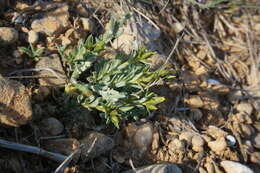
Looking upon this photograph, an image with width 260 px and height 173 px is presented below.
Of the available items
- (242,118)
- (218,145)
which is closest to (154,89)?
(218,145)

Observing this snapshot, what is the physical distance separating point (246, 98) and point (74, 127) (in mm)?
1892

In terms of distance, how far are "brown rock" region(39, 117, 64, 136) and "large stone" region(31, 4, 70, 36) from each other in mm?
816

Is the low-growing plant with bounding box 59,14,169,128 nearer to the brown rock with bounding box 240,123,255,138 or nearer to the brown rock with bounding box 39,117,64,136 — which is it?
the brown rock with bounding box 39,117,64,136

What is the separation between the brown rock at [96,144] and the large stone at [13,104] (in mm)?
422

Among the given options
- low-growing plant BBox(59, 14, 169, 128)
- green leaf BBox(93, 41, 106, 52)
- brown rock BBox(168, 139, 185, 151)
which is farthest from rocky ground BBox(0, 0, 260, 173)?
green leaf BBox(93, 41, 106, 52)

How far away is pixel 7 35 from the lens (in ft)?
8.10

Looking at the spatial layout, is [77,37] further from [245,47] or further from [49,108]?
[245,47]

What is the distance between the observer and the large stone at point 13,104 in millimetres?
1964

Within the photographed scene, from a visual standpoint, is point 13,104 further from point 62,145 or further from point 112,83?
point 112,83

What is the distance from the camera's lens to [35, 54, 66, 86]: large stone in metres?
2.44

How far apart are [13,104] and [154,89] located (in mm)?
1205

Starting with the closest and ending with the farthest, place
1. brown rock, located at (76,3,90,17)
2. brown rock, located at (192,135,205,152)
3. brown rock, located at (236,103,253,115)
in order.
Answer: brown rock, located at (192,135,205,152) < brown rock, located at (76,3,90,17) < brown rock, located at (236,103,253,115)

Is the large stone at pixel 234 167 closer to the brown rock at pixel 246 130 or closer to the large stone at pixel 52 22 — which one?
the brown rock at pixel 246 130

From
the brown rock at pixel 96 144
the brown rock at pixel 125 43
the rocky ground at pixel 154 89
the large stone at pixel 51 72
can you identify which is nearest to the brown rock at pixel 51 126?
the rocky ground at pixel 154 89
